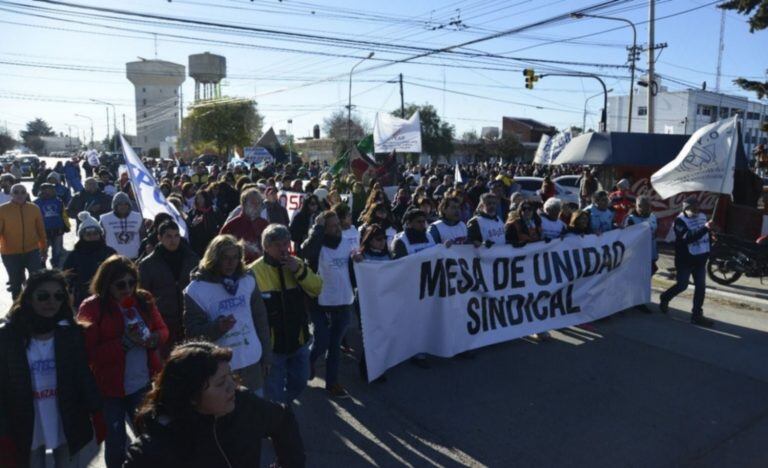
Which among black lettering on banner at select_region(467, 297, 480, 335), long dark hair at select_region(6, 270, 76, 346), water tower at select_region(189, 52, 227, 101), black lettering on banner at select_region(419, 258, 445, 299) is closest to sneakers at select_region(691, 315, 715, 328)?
black lettering on banner at select_region(467, 297, 480, 335)

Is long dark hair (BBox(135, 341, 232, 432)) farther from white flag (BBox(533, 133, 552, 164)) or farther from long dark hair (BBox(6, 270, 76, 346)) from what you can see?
white flag (BBox(533, 133, 552, 164))

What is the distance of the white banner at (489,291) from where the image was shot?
5.65m

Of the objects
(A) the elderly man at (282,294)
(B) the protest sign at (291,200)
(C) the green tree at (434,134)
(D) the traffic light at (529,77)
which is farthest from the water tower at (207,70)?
(A) the elderly man at (282,294)

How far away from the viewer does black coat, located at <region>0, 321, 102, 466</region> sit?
119 inches

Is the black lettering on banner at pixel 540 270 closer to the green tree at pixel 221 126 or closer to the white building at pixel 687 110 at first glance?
the green tree at pixel 221 126

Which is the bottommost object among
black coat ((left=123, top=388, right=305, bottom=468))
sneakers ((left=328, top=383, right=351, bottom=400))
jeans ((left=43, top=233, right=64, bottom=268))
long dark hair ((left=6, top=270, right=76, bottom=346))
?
sneakers ((left=328, top=383, right=351, bottom=400))

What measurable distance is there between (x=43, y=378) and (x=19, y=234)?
16.6ft

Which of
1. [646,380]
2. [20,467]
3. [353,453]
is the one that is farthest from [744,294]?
[20,467]

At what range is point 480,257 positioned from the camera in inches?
253

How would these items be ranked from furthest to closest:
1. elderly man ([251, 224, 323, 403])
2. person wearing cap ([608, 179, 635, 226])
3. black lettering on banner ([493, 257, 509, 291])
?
1. person wearing cap ([608, 179, 635, 226])
2. black lettering on banner ([493, 257, 509, 291])
3. elderly man ([251, 224, 323, 403])

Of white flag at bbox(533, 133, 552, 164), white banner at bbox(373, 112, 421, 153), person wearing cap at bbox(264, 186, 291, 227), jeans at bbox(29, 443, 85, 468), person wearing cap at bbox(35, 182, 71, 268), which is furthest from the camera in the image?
white flag at bbox(533, 133, 552, 164)

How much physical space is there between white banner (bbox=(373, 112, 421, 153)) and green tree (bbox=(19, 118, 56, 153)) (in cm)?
11501

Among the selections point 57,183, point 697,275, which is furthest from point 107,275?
point 57,183

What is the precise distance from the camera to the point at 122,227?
22.4 ft
